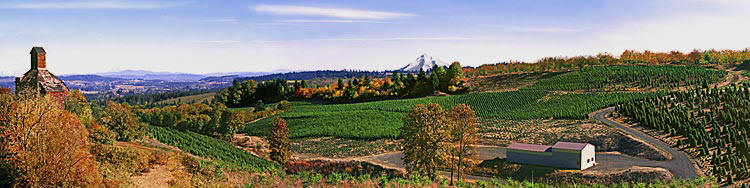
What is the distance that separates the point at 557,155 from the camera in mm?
42094

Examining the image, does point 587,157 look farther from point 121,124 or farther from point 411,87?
point 411,87

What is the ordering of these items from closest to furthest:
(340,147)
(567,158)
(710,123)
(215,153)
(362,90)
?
(215,153) → (567,158) → (710,123) → (340,147) → (362,90)

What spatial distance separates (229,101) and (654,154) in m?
94.3

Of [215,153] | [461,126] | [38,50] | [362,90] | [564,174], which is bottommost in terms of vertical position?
[564,174]

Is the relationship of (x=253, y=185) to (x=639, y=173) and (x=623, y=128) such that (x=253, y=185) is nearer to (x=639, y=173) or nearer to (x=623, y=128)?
(x=639, y=173)

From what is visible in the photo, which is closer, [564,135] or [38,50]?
[38,50]

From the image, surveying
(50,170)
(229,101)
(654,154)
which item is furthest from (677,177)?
(229,101)

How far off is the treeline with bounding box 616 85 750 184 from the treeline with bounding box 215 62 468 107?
4090cm

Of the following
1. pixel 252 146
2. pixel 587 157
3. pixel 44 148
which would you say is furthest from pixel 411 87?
pixel 44 148

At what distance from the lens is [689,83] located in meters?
76.4

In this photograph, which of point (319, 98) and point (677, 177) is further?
point (319, 98)

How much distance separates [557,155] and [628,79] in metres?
50.5

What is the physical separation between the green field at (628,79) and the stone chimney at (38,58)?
74625mm

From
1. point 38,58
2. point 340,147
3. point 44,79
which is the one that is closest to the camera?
point 38,58
